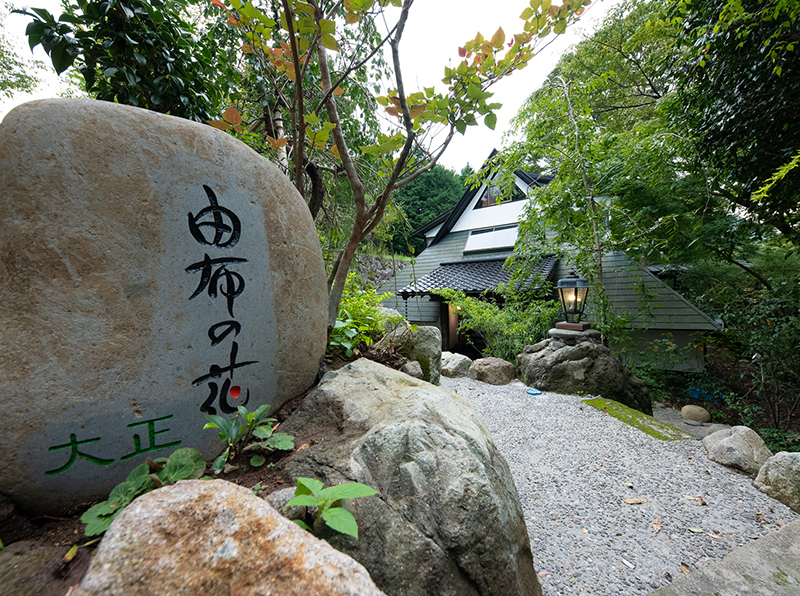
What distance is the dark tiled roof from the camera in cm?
897

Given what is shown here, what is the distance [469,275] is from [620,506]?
8120mm

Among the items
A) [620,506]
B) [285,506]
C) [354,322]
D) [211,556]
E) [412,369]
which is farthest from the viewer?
[412,369]

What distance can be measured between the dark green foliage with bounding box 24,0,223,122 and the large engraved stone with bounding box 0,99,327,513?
4.17 ft

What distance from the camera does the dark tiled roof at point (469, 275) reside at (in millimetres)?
8969

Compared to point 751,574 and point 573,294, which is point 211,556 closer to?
point 751,574

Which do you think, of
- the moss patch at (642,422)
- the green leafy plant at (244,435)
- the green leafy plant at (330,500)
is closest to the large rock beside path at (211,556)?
the green leafy plant at (330,500)

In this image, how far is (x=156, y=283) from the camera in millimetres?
1551

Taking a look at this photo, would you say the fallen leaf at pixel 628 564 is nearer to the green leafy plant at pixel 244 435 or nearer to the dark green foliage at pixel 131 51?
the green leafy plant at pixel 244 435

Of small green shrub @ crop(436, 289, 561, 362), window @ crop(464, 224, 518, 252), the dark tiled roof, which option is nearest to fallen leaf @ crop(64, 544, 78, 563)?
small green shrub @ crop(436, 289, 561, 362)

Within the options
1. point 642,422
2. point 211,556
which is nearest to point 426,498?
point 211,556

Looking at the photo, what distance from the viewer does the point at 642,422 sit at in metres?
3.80

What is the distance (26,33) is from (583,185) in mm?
7077

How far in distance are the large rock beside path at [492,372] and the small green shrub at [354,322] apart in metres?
2.79

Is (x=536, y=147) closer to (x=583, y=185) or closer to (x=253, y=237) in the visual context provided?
(x=583, y=185)
